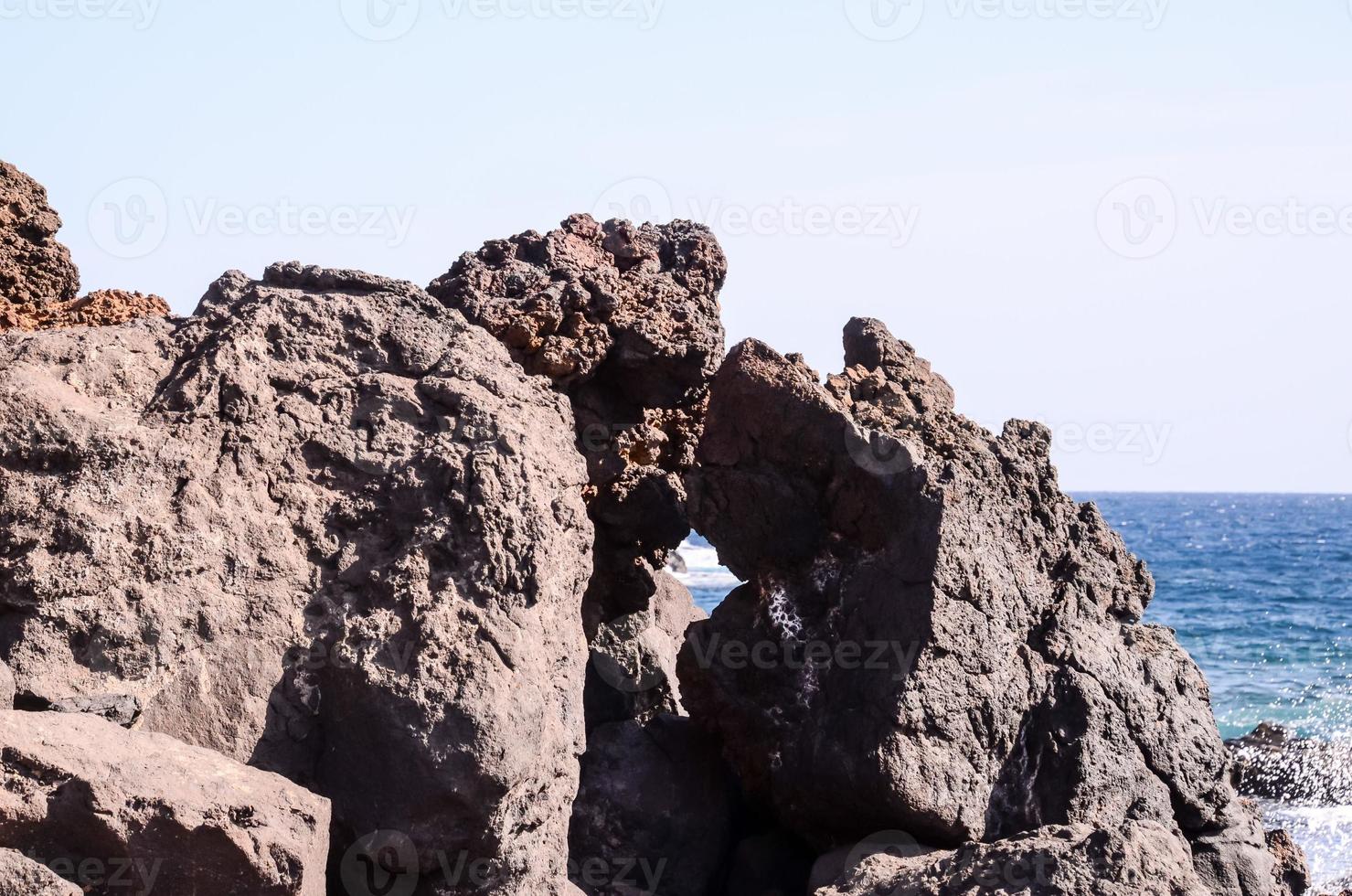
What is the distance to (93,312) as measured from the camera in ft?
20.7

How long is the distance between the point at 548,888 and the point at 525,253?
10.7 ft

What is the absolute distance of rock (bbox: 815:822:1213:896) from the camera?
161 inches

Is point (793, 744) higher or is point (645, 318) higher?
point (645, 318)

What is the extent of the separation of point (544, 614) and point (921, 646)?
5.38ft

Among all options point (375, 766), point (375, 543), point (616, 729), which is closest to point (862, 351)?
point (616, 729)

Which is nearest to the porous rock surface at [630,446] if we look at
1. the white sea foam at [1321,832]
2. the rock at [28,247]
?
the rock at [28,247]

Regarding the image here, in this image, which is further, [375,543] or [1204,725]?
[1204,725]

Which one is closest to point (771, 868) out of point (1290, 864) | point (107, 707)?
point (1290, 864)

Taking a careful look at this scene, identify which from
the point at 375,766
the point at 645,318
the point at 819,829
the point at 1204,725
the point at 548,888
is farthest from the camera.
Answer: the point at 645,318

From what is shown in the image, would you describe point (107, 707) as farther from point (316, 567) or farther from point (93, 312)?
point (93, 312)

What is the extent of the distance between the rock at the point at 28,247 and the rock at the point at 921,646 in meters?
3.50

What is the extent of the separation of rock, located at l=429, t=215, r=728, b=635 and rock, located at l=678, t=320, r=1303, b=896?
2.05 feet

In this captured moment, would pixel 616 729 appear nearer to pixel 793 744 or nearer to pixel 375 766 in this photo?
pixel 793 744

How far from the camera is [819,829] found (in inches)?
219
